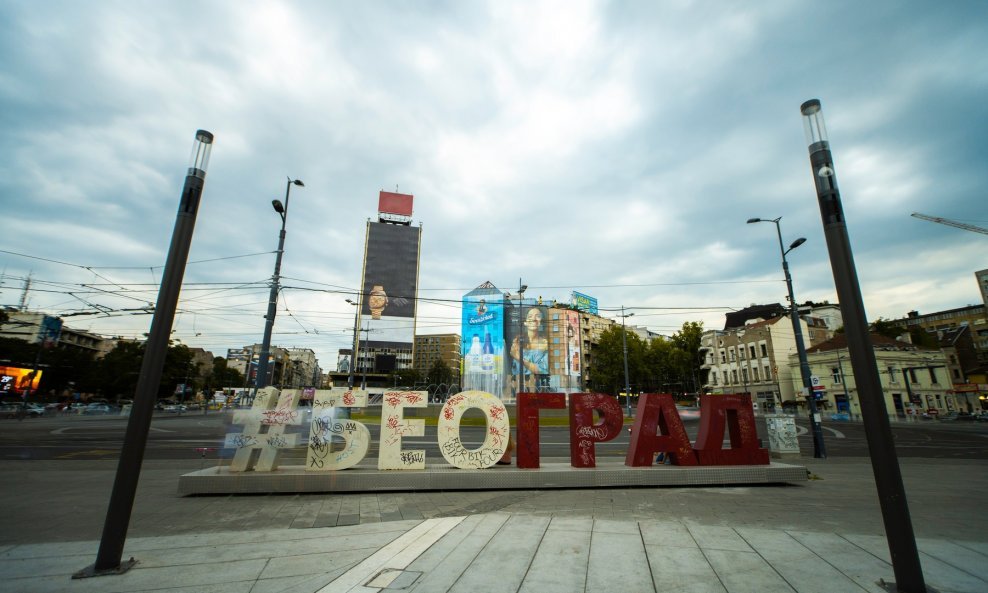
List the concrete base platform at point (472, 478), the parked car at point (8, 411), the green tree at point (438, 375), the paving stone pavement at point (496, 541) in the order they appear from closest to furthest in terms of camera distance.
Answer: the paving stone pavement at point (496, 541), the concrete base platform at point (472, 478), the parked car at point (8, 411), the green tree at point (438, 375)

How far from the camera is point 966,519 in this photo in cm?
724

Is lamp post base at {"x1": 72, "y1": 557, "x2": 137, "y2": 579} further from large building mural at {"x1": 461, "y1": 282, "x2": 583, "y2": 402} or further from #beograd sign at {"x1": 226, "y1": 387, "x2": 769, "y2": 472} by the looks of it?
large building mural at {"x1": 461, "y1": 282, "x2": 583, "y2": 402}

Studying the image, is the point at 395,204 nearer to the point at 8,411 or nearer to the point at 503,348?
the point at 503,348

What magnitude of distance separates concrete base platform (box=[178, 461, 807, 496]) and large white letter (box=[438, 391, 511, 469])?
0.27m

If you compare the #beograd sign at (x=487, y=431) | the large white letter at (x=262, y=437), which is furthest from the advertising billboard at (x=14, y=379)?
the #beograd sign at (x=487, y=431)

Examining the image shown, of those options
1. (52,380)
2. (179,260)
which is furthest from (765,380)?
(52,380)

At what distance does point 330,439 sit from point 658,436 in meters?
7.99

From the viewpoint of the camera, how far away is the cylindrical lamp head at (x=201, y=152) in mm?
5824

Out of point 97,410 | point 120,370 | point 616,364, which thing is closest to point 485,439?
point 97,410

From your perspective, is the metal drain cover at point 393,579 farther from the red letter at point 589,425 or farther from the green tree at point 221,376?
the green tree at point 221,376

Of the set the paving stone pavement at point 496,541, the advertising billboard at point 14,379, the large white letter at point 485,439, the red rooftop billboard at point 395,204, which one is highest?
the red rooftop billboard at point 395,204

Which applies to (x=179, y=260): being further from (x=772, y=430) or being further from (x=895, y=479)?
(x=772, y=430)

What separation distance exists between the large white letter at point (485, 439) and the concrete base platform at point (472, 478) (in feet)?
0.89

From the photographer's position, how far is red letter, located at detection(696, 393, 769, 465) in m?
10.9
